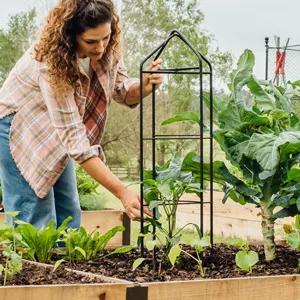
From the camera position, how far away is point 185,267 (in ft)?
10.7

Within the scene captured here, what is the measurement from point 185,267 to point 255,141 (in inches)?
20.7

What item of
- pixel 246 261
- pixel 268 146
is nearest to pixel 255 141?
pixel 268 146

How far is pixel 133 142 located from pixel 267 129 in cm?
1726

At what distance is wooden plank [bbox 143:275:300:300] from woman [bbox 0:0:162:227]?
0.53m

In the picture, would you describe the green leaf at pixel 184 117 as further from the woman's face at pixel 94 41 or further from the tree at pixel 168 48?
the tree at pixel 168 48

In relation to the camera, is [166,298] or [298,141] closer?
[166,298]

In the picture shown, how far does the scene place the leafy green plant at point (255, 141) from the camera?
10.7 ft

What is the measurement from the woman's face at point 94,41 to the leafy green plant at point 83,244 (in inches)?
26.6

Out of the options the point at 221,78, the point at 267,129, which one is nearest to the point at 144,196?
the point at 267,129

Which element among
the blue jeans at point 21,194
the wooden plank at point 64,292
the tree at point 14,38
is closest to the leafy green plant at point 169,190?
the wooden plank at point 64,292

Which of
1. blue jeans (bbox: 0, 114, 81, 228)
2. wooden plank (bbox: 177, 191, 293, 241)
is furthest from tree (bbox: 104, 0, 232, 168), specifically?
blue jeans (bbox: 0, 114, 81, 228)

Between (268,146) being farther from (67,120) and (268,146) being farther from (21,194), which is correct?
(21,194)

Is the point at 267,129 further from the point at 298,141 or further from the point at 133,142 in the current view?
the point at 133,142

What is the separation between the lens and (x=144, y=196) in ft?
10.8
